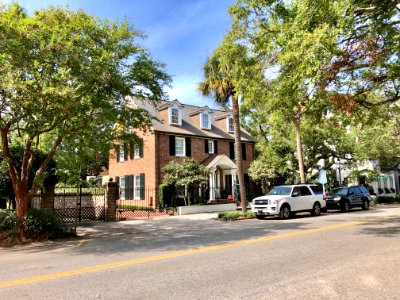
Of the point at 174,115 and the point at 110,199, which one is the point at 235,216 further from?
the point at 174,115

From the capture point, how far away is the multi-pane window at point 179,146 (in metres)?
29.2

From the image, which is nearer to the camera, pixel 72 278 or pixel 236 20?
pixel 72 278

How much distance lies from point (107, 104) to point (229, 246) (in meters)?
6.51

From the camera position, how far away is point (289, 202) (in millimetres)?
19188

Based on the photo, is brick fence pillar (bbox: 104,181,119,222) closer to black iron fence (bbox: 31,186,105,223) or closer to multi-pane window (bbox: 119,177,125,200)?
black iron fence (bbox: 31,186,105,223)

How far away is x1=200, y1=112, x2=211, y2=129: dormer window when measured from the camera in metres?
32.6

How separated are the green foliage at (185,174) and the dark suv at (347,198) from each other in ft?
28.3

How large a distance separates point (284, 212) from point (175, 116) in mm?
14701

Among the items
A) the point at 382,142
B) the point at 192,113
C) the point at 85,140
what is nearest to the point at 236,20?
the point at 85,140

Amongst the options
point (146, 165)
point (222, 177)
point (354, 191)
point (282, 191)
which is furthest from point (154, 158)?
point (354, 191)

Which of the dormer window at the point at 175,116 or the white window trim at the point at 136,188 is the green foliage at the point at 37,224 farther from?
the dormer window at the point at 175,116

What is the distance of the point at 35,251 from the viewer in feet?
35.9

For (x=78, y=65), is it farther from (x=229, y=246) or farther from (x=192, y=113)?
(x=192, y=113)

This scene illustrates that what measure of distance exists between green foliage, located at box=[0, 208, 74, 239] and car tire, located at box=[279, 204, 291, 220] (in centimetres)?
1065
